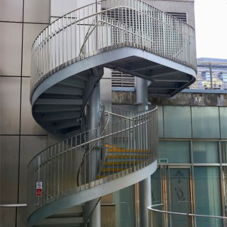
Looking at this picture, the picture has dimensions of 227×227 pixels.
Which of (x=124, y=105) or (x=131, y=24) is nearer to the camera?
(x=131, y=24)

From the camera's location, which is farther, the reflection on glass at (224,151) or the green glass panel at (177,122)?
the reflection on glass at (224,151)

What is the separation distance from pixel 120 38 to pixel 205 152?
5.23 meters

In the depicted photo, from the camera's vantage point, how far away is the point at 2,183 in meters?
9.88

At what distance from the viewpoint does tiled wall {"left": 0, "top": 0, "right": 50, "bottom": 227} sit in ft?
32.4

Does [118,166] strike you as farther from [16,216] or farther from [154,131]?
[16,216]

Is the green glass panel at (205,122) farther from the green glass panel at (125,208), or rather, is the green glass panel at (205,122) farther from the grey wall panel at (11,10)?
the grey wall panel at (11,10)

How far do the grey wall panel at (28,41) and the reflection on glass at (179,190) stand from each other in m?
4.89

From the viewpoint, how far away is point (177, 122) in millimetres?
11688

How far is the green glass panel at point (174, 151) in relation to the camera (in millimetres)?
11586

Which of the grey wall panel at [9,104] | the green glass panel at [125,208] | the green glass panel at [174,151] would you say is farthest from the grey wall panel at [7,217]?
the green glass panel at [174,151]

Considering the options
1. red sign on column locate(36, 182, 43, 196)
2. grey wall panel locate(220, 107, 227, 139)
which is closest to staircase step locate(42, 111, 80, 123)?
red sign on column locate(36, 182, 43, 196)

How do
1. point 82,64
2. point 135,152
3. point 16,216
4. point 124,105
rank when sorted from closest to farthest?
point 82,64 < point 135,152 < point 16,216 < point 124,105

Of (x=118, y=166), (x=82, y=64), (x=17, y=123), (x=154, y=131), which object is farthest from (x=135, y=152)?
(x=17, y=123)

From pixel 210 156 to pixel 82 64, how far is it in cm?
601
